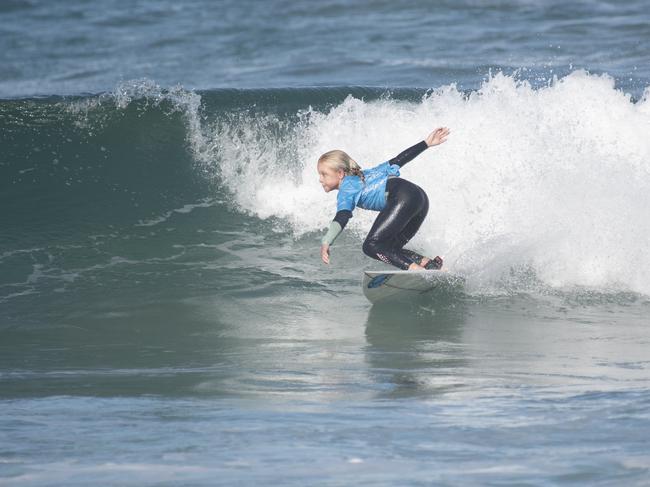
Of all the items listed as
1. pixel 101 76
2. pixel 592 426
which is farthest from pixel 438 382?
pixel 101 76

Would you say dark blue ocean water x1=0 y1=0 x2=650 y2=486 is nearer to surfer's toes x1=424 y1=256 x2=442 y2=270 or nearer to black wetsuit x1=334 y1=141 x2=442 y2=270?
surfer's toes x1=424 y1=256 x2=442 y2=270

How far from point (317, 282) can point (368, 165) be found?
3272mm

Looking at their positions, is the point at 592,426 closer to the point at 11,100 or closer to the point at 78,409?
the point at 78,409

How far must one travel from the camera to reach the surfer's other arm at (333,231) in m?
7.33

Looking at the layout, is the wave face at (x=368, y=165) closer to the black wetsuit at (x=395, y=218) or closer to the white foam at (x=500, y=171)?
the white foam at (x=500, y=171)

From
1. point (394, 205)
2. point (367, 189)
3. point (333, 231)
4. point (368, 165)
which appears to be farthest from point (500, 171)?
point (333, 231)

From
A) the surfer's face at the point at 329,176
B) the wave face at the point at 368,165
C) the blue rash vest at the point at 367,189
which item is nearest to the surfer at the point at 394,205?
the blue rash vest at the point at 367,189

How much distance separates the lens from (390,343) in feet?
22.8

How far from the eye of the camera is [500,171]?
10.9 metres

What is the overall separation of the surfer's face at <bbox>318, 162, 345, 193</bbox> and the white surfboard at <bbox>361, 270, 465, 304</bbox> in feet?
2.67

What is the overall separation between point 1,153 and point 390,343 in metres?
7.41

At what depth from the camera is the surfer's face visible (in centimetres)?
761

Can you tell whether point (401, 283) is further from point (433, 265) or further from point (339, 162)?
point (339, 162)

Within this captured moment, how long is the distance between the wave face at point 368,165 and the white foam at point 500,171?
19mm
